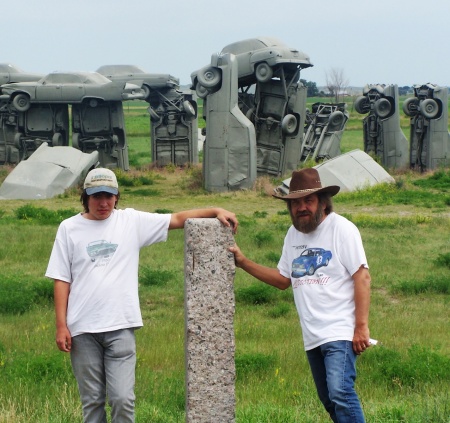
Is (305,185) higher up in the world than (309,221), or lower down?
higher up

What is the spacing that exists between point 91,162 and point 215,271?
24.0 meters

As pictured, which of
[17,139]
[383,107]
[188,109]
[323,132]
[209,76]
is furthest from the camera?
[188,109]

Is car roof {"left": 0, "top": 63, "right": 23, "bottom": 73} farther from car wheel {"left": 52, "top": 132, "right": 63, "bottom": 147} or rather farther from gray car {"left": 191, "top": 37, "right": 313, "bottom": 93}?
gray car {"left": 191, "top": 37, "right": 313, "bottom": 93}

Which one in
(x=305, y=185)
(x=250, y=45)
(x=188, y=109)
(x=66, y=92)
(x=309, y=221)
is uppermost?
(x=250, y=45)

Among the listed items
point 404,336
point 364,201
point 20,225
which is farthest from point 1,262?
point 364,201

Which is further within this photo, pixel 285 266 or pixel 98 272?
pixel 285 266

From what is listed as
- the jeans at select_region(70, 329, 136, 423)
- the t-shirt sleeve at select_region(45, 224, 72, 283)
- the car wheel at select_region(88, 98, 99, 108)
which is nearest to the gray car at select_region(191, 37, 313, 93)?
the car wheel at select_region(88, 98, 99, 108)

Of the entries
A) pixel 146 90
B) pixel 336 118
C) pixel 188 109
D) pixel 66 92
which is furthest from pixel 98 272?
pixel 146 90

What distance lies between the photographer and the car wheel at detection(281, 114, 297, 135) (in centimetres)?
3044

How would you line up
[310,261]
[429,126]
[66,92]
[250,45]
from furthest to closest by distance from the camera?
1. [429,126]
2. [66,92]
3. [250,45]
4. [310,261]

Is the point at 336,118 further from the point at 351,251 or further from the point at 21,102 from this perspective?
the point at 351,251

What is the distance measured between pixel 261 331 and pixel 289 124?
1999cm

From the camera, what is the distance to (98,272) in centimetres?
587

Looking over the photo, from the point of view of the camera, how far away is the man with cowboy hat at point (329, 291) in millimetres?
5746
